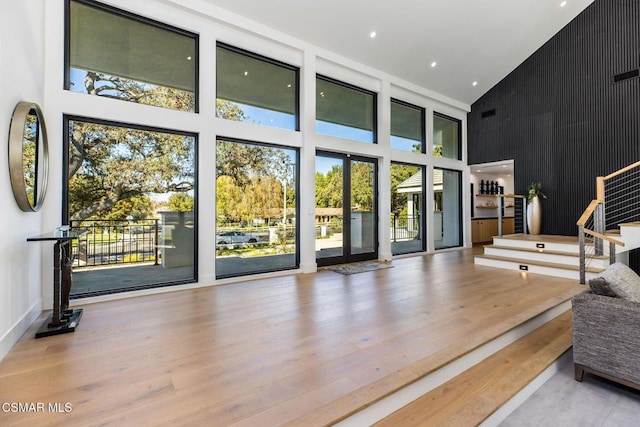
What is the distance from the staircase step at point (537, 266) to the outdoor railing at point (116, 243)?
231 inches

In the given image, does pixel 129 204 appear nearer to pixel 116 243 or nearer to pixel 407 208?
pixel 116 243

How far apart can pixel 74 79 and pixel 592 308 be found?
570cm

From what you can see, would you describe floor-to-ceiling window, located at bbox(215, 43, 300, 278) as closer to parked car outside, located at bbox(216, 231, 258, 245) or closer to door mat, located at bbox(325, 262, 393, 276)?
parked car outside, located at bbox(216, 231, 258, 245)

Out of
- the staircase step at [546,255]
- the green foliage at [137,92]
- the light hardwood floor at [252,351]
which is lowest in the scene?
the light hardwood floor at [252,351]

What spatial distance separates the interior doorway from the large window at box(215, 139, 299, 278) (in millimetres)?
613

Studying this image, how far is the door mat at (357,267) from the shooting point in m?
5.43

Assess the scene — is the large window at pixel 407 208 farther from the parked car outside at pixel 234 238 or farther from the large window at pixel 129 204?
the large window at pixel 129 204

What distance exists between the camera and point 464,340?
2.56 m

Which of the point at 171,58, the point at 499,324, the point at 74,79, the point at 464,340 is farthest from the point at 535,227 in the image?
the point at 74,79

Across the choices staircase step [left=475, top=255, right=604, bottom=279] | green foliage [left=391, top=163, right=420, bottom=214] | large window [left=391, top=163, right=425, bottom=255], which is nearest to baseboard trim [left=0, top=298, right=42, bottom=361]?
large window [left=391, top=163, right=425, bottom=255]

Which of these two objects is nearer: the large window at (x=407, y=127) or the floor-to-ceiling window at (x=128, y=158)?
the floor-to-ceiling window at (x=128, y=158)

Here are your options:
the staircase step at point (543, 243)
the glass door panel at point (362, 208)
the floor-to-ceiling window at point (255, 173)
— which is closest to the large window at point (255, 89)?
the floor-to-ceiling window at point (255, 173)

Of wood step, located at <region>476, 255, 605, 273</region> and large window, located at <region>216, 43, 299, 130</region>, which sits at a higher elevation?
large window, located at <region>216, 43, 299, 130</region>

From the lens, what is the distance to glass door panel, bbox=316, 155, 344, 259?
5855mm
